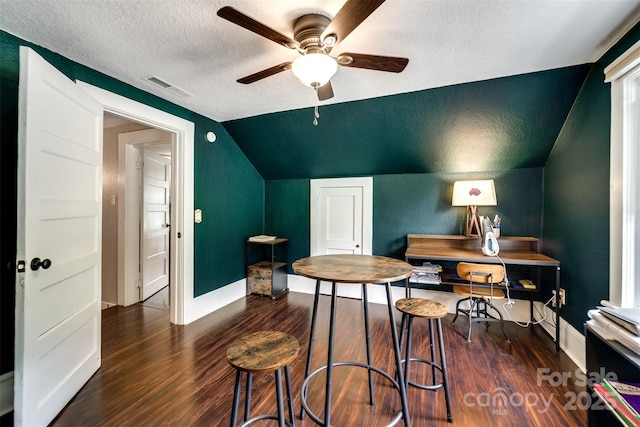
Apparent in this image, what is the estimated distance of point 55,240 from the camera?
1.51m

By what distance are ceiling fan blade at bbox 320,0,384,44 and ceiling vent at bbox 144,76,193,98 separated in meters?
1.56

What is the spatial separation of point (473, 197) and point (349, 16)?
93.2 inches

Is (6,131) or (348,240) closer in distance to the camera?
(6,131)

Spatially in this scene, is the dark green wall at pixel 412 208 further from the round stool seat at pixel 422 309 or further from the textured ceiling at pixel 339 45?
the round stool seat at pixel 422 309

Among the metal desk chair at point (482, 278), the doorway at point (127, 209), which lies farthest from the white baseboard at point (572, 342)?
the doorway at point (127, 209)

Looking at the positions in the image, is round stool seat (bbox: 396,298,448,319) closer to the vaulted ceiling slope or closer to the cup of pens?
the cup of pens

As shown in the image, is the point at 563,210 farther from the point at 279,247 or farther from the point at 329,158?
the point at 279,247

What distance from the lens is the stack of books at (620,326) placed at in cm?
111

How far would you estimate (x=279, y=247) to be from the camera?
4039 mm

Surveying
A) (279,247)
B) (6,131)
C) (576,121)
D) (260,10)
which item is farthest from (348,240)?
(6,131)

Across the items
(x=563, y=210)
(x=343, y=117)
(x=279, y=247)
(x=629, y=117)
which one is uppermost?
(x=343, y=117)

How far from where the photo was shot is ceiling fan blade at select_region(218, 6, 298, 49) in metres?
1.09

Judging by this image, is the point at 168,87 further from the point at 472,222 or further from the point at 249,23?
the point at 472,222

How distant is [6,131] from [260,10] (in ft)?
5.64
